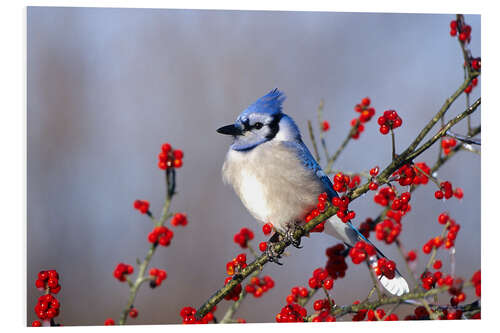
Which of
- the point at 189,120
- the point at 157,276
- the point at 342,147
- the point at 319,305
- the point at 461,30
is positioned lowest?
the point at 319,305

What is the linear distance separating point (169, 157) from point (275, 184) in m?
0.48

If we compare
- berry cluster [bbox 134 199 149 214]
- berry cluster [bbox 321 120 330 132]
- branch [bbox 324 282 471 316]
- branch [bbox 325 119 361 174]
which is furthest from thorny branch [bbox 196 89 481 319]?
berry cluster [bbox 134 199 149 214]

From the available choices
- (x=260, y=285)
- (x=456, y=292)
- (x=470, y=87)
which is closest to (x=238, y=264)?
(x=260, y=285)

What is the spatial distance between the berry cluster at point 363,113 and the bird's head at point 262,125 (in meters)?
0.27

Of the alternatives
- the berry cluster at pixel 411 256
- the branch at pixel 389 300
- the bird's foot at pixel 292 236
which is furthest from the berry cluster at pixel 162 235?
the berry cluster at pixel 411 256

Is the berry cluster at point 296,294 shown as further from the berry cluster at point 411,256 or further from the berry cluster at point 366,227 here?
the berry cluster at point 411,256

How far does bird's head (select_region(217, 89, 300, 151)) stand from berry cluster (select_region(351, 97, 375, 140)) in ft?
0.89

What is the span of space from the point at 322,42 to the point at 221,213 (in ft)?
3.03

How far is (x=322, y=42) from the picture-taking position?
272cm

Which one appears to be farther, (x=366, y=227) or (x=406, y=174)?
(x=366, y=227)

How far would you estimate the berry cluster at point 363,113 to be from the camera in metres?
2.63

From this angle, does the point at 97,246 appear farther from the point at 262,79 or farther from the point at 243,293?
the point at 262,79

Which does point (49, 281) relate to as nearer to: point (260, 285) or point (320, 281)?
point (260, 285)

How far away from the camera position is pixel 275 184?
2529 millimetres
